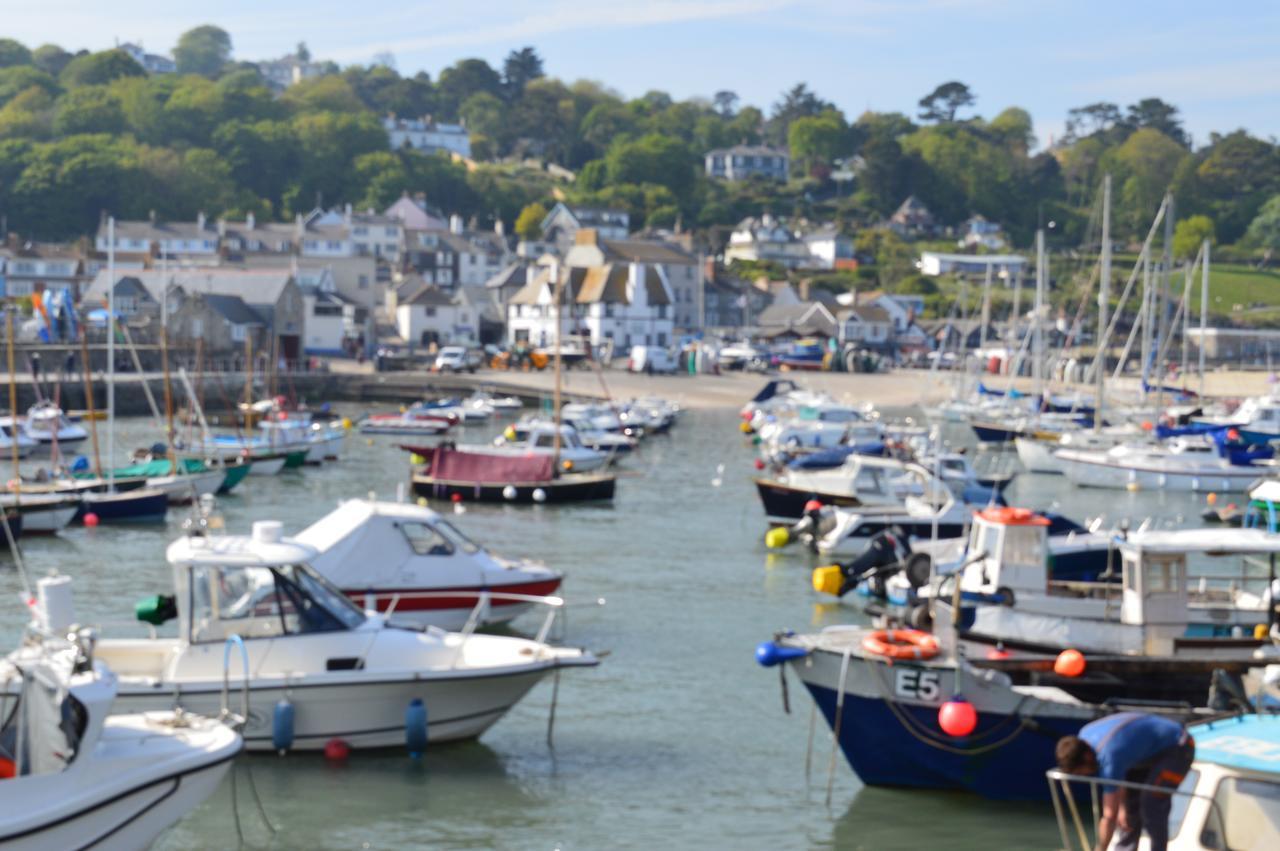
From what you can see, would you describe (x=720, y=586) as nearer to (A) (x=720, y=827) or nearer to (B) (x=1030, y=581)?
(B) (x=1030, y=581)

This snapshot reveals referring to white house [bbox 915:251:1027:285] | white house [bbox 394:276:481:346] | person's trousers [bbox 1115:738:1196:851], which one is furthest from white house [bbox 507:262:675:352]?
person's trousers [bbox 1115:738:1196:851]

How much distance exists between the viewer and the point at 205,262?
111812mm

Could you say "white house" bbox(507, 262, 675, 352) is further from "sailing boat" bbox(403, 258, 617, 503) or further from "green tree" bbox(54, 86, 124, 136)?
"green tree" bbox(54, 86, 124, 136)

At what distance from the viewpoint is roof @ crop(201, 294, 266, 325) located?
8956 cm

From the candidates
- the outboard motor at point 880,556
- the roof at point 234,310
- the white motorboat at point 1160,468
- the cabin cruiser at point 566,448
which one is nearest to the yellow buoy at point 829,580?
the outboard motor at point 880,556

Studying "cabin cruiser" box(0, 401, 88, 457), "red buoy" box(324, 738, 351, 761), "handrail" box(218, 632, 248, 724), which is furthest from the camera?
"cabin cruiser" box(0, 401, 88, 457)

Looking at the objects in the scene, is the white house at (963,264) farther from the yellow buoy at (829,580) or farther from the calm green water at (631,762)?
the yellow buoy at (829,580)

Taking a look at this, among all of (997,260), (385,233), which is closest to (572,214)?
(385,233)

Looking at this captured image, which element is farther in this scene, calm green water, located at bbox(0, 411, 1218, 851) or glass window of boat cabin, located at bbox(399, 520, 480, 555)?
glass window of boat cabin, located at bbox(399, 520, 480, 555)

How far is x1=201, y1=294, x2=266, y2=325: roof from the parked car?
10.1 m

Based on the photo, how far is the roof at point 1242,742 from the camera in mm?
12047

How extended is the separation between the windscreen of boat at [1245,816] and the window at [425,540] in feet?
46.6

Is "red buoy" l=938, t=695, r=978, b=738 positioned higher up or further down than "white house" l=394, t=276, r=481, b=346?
further down

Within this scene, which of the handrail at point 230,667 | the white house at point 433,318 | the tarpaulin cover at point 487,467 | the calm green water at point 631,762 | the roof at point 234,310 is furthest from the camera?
the white house at point 433,318
